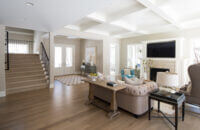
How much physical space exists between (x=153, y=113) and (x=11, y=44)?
930 cm

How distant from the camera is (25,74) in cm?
502

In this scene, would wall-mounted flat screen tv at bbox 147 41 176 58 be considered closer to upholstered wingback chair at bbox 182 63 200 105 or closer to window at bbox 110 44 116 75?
window at bbox 110 44 116 75

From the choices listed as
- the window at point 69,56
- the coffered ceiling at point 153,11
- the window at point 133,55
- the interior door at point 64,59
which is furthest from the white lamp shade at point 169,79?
the window at point 69,56

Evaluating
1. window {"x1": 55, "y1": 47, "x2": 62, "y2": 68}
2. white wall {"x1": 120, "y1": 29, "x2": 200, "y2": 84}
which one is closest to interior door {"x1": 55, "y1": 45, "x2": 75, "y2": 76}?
window {"x1": 55, "y1": 47, "x2": 62, "y2": 68}

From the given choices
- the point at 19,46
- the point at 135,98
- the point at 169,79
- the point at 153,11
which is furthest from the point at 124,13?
the point at 19,46

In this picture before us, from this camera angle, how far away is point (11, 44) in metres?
7.62

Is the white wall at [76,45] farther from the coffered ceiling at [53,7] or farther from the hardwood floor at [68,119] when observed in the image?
the hardwood floor at [68,119]

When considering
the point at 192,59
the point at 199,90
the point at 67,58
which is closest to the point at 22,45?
the point at 67,58

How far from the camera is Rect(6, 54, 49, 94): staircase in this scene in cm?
439

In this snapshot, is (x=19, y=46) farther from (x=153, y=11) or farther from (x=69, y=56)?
(x=153, y=11)

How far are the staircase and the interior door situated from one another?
1.83m

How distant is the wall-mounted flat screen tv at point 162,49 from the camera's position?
5104mm

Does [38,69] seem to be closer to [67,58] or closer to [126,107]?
[67,58]

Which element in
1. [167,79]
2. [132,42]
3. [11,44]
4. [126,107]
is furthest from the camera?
[11,44]
